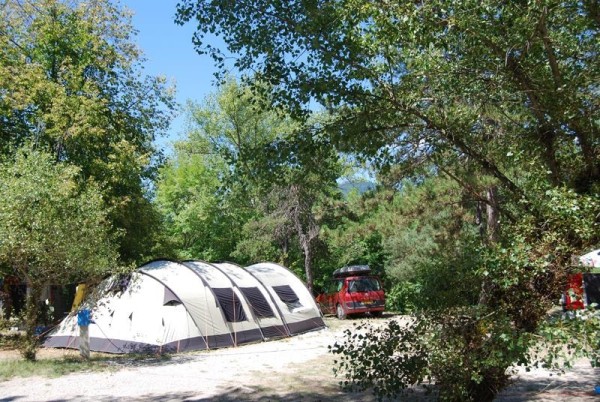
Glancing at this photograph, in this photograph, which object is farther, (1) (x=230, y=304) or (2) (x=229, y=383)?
(1) (x=230, y=304)

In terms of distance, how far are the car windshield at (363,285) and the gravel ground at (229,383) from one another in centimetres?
944

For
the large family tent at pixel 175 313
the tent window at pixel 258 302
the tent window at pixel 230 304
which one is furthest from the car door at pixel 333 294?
the tent window at pixel 230 304

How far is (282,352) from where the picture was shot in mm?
12375

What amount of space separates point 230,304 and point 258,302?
1.09m

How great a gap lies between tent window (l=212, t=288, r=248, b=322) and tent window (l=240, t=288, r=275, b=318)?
Result: 0.40 metres

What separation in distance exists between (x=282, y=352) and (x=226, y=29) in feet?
26.0

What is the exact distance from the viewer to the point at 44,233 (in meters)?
10.6

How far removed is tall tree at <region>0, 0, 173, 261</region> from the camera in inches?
654

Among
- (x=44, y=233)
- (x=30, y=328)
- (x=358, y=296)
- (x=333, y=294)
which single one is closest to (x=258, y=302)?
(x=30, y=328)

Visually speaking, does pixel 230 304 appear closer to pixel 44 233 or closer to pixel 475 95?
pixel 44 233

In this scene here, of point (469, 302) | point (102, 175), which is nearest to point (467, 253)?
point (469, 302)

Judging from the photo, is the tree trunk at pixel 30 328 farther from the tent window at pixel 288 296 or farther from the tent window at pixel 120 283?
the tent window at pixel 288 296

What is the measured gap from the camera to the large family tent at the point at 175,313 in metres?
12.7

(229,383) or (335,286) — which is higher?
(335,286)
